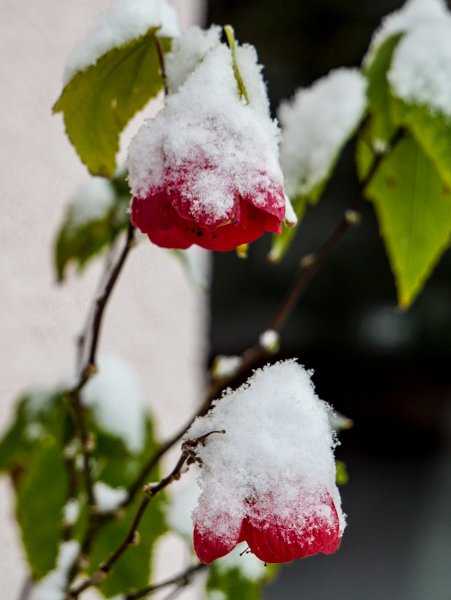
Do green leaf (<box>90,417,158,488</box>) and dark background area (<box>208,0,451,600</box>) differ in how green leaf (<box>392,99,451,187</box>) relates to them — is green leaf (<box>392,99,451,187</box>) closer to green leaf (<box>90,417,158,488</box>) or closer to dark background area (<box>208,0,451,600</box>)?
green leaf (<box>90,417,158,488</box>)

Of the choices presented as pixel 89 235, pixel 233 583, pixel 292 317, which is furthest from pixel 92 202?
pixel 292 317

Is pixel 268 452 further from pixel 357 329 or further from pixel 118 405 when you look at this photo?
pixel 357 329

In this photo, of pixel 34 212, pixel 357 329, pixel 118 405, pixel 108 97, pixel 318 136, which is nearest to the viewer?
pixel 108 97

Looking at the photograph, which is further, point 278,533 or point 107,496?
point 107,496

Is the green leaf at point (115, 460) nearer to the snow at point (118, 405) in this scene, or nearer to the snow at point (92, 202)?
the snow at point (118, 405)

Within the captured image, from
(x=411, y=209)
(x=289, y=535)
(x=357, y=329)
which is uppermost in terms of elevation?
(x=289, y=535)

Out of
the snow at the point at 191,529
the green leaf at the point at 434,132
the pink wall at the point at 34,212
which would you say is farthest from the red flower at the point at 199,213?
the pink wall at the point at 34,212

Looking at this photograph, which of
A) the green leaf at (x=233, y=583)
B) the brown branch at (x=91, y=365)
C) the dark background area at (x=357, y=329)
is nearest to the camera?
the brown branch at (x=91, y=365)
